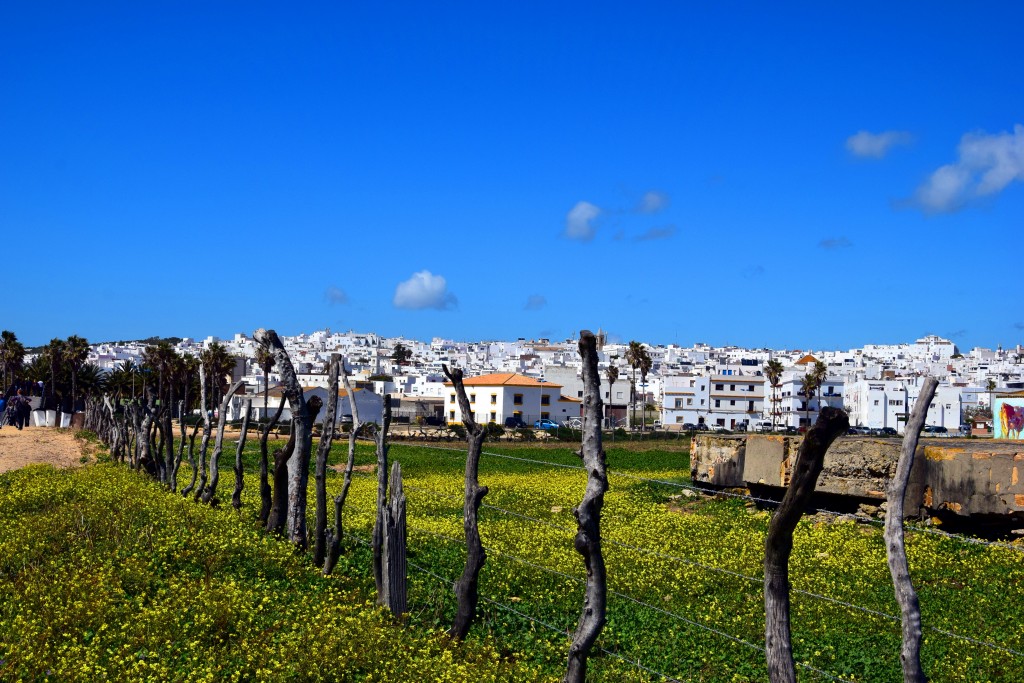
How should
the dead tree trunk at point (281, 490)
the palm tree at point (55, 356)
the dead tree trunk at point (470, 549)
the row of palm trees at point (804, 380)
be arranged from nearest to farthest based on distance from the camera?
the dead tree trunk at point (470, 549), the dead tree trunk at point (281, 490), the palm tree at point (55, 356), the row of palm trees at point (804, 380)

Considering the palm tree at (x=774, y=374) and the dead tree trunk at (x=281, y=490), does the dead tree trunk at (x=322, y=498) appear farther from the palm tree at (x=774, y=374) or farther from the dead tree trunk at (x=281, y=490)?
the palm tree at (x=774, y=374)

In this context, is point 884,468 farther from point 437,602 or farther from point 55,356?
point 55,356

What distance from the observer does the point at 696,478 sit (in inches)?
845

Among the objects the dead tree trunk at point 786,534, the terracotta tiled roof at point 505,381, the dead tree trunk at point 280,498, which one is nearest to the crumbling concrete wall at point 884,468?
the dead tree trunk at point 280,498

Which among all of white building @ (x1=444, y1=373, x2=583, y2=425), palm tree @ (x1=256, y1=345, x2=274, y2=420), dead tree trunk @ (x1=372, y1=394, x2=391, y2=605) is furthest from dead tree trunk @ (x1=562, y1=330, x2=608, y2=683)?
white building @ (x1=444, y1=373, x2=583, y2=425)

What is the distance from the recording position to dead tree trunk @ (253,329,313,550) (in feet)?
34.8

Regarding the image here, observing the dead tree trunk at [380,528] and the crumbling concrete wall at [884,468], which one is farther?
the crumbling concrete wall at [884,468]

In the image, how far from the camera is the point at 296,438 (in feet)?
36.1

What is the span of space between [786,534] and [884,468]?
13.4 metres

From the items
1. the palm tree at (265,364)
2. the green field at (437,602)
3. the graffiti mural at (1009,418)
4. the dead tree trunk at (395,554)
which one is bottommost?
the green field at (437,602)

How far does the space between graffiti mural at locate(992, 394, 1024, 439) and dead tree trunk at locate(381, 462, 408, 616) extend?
1690 inches

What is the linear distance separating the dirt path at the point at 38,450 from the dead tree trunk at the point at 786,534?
1013 inches

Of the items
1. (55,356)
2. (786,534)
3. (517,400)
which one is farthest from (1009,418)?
(55,356)

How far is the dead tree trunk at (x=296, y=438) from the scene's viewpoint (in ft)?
34.8
